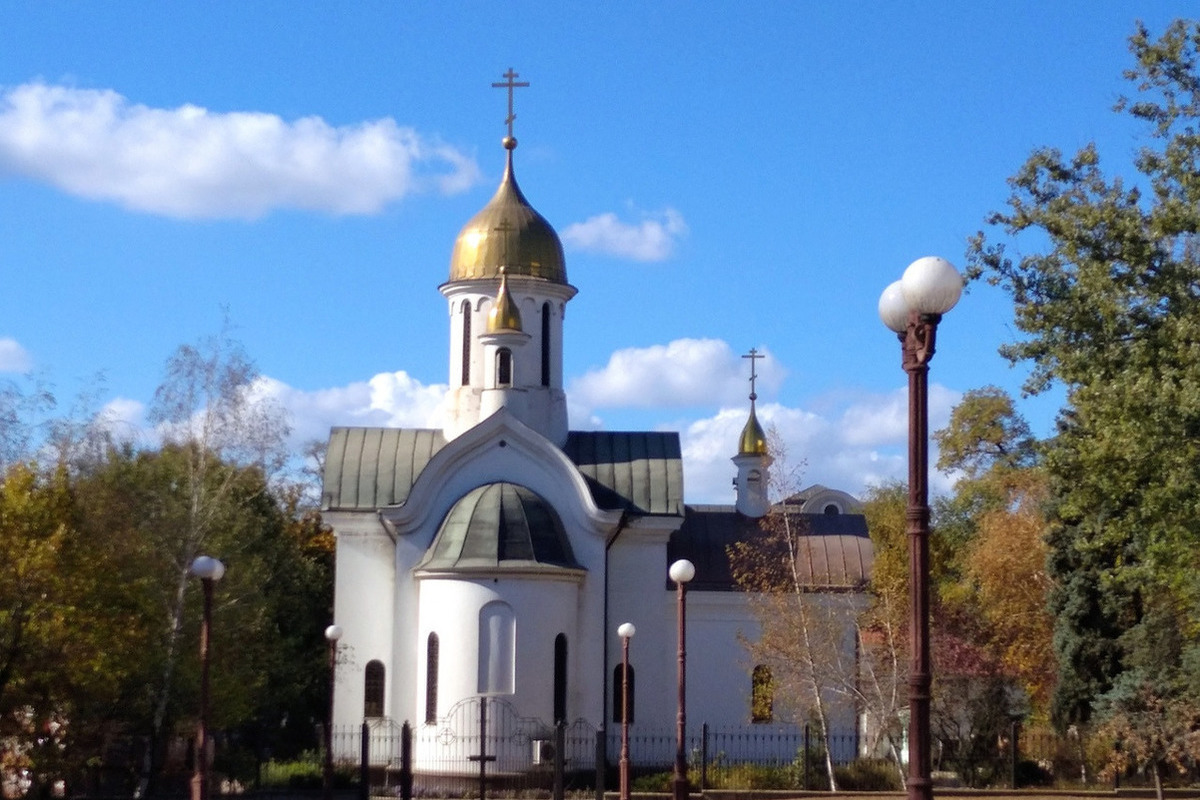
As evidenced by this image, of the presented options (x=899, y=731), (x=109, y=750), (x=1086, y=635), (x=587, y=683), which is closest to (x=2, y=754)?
(x=109, y=750)

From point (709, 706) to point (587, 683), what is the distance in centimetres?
339

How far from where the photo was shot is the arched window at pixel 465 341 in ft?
125

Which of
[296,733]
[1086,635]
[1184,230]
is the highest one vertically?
[1184,230]

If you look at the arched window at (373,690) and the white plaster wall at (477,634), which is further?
the arched window at (373,690)

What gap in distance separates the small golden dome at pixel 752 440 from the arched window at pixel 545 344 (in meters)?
6.62

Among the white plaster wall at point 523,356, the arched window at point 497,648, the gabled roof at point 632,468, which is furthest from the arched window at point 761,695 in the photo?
the white plaster wall at point 523,356

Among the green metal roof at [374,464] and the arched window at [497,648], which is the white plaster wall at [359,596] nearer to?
the green metal roof at [374,464]

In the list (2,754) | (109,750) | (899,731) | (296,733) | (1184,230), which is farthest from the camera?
(296,733)

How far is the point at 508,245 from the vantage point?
38156 mm

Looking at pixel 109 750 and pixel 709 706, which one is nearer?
pixel 109 750

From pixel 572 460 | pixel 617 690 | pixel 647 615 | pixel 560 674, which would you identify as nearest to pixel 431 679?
pixel 560 674

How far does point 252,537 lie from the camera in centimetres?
3531

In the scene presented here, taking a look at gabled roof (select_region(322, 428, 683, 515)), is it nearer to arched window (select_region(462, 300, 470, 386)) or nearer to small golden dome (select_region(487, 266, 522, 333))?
arched window (select_region(462, 300, 470, 386))

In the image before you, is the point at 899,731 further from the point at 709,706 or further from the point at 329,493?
the point at 329,493
